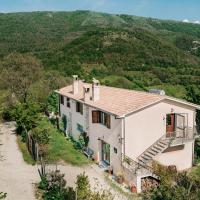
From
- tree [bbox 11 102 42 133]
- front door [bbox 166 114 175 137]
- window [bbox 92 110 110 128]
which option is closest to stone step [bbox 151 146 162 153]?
front door [bbox 166 114 175 137]

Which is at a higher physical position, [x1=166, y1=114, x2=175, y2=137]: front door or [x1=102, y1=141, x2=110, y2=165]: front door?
[x1=166, y1=114, x2=175, y2=137]: front door

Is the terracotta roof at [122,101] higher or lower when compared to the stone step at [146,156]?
higher

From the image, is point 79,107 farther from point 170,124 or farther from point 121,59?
point 121,59

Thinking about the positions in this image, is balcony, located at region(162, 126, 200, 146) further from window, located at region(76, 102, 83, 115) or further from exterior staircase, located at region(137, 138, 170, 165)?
window, located at region(76, 102, 83, 115)

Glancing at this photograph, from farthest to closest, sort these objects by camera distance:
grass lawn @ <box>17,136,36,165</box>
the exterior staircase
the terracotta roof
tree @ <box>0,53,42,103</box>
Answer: tree @ <box>0,53,42,103</box> → grass lawn @ <box>17,136,36,165</box> → the terracotta roof → the exterior staircase

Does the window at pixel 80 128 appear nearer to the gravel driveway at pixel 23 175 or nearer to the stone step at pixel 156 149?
the gravel driveway at pixel 23 175

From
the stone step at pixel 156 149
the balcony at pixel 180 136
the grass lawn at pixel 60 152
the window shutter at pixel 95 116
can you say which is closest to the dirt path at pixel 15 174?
the grass lawn at pixel 60 152

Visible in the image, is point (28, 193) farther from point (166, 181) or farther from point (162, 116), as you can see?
point (162, 116)
